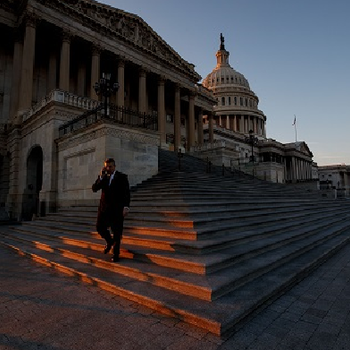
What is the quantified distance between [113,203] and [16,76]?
22.3 m

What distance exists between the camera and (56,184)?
573 inches

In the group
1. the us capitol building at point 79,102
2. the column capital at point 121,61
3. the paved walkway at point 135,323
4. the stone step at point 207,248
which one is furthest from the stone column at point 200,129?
the paved walkway at point 135,323

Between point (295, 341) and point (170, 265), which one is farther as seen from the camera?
point (170, 265)

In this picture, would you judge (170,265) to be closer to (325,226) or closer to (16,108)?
(325,226)

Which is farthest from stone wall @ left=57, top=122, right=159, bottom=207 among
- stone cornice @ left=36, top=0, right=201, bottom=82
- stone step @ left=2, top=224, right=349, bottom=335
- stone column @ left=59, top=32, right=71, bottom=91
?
stone cornice @ left=36, top=0, right=201, bottom=82

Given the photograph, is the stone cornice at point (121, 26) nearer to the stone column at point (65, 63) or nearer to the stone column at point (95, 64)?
the stone column at point (95, 64)

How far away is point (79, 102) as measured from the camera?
52.3ft

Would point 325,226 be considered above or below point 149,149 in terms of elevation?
below

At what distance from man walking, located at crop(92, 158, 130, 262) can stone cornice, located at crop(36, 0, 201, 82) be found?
2369cm

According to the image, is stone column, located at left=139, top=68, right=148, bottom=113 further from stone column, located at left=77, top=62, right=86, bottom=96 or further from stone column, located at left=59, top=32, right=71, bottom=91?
stone column, located at left=59, top=32, right=71, bottom=91

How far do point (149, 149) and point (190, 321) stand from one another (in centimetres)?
1046

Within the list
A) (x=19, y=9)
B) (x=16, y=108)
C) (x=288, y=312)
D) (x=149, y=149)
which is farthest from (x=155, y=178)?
(x=19, y=9)

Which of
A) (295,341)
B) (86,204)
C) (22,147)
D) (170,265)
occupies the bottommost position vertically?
(295,341)

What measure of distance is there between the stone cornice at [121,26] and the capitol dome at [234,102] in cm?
5309
